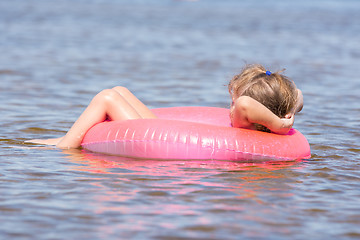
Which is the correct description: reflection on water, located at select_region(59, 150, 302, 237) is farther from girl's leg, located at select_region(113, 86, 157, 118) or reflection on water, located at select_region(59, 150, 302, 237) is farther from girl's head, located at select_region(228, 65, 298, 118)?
girl's leg, located at select_region(113, 86, 157, 118)

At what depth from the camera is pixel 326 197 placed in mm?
3762

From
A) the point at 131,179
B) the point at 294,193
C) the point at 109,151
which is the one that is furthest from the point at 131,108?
the point at 294,193

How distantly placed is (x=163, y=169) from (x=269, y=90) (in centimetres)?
99

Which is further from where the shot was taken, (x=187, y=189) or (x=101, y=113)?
(x=101, y=113)

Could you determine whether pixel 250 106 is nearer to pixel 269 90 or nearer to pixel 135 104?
pixel 269 90

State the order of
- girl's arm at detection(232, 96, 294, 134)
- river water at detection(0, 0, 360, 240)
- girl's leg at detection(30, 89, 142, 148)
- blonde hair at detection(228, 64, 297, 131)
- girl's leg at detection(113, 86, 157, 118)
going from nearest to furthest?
river water at detection(0, 0, 360, 240) → girl's arm at detection(232, 96, 294, 134) → blonde hair at detection(228, 64, 297, 131) → girl's leg at detection(30, 89, 142, 148) → girl's leg at detection(113, 86, 157, 118)

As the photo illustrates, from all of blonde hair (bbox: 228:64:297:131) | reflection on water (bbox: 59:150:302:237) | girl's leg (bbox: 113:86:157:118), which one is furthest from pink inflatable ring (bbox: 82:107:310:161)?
girl's leg (bbox: 113:86:157:118)

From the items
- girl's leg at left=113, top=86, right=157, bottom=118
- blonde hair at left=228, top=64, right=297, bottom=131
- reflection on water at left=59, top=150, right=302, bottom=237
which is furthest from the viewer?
girl's leg at left=113, top=86, right=157, bottom=118

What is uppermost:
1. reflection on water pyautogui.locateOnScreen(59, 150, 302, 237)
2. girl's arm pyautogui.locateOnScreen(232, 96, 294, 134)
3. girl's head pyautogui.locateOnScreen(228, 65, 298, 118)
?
girl's head pyautogui.locateOnScreen(228, 65, 298, 118)

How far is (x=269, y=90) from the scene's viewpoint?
4477 millimetres

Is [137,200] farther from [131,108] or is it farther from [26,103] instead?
[26,103]

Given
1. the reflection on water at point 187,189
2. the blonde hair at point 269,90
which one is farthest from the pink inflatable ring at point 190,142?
the blonde hair at point 269,90

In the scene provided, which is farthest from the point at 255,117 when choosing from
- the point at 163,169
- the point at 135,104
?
the point at 135,104

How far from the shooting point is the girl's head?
448 centimetres
